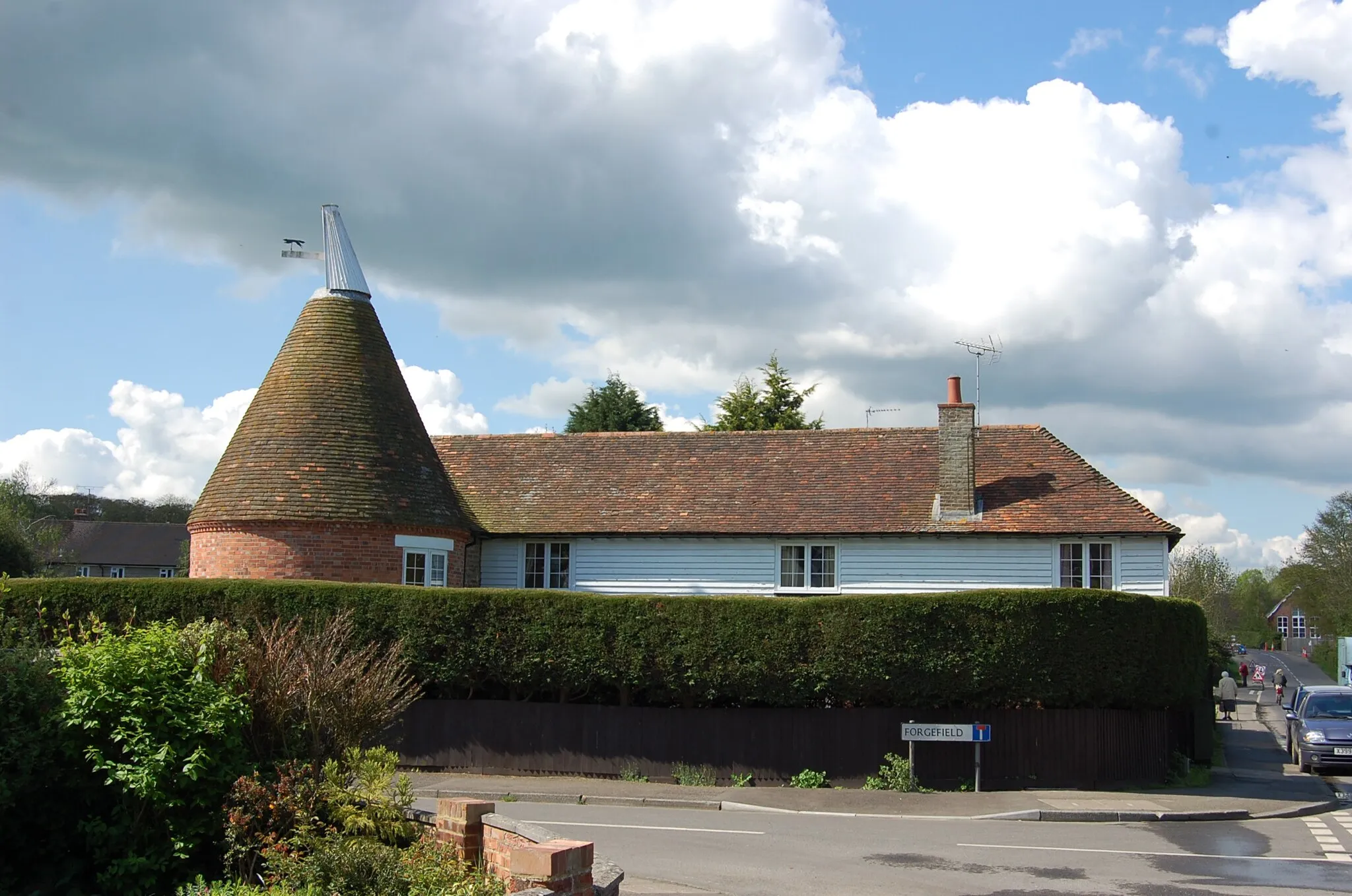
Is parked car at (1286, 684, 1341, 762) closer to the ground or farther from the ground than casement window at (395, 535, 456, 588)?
closer to the ground

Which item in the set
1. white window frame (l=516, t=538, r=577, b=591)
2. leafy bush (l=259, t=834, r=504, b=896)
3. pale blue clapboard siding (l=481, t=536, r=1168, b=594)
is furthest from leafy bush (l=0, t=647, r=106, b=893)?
white window frame (l=516, t=538, r=577, b=591)

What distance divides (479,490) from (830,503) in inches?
348

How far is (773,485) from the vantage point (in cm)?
2750

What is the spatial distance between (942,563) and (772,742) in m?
7.48

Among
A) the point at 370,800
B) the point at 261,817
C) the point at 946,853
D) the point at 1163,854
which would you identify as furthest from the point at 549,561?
the point at 261,817

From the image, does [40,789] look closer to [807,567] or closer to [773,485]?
[807,567]

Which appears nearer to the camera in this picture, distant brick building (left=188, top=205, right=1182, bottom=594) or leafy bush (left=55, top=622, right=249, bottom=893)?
leafy bush (left=55, top=622, right=249, bottom=893)

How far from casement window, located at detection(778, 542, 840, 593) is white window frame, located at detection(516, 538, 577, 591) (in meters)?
4.89

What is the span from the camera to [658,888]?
11.0 m

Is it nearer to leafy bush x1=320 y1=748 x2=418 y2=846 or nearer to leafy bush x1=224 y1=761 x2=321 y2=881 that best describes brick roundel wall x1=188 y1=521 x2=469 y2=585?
leafy bush x1=320 y1=748 x2=418 y2=846

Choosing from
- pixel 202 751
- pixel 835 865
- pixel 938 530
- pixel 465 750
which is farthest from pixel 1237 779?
pixel 202 751

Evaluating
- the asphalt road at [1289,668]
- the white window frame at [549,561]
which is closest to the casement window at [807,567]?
the white window frame at [549,561]

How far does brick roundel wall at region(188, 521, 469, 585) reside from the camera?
22094mm

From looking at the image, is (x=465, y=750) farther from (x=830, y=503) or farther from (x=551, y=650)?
(x=830, y=503)
